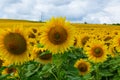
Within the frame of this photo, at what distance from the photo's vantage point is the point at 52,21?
14.8ft

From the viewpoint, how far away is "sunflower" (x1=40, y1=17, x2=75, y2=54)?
450 centimetres

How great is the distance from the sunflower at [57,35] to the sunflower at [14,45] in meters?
0.28

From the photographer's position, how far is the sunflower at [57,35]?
4.50 m

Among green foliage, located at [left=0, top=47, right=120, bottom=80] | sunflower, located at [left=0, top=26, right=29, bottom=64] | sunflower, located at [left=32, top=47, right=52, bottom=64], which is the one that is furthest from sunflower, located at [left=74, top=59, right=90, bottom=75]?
sunflower, located at [left=0, top=26, right=29, bottom=64]

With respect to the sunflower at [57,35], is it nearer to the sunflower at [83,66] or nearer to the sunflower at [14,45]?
the sunflower at [14,45]

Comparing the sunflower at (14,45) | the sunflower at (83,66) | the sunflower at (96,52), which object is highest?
the sunflower at (14,45)

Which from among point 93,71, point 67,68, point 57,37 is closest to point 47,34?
point 57,37

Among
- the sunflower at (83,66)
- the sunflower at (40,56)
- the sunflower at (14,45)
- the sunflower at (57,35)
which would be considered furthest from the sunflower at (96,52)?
the sunflower at (14,45)

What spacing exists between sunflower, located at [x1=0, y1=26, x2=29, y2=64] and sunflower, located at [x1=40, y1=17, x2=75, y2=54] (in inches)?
10.8

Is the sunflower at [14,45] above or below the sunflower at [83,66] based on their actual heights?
above

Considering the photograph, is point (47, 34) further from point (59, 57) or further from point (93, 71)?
point (93, 71)

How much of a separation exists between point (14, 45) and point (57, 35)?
0.47 metres

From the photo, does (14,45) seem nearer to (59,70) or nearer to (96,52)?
(59,70)

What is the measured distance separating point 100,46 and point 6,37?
276 cm
